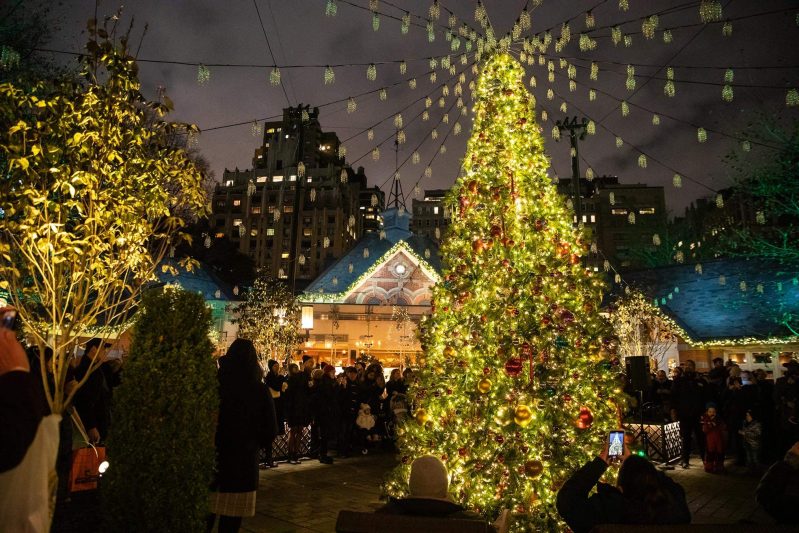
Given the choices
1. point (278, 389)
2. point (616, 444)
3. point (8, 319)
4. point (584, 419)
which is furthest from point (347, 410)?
point (8, 319)

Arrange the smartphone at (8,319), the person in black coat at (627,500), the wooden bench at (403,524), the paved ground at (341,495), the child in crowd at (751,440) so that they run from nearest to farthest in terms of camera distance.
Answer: the wooden bench at (403,524), the person in black coat at (627,500), the smartphone at (8,319), the paved ground at (341,495), the child in crowd at (751,440)

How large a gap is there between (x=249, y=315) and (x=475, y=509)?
1937 cm

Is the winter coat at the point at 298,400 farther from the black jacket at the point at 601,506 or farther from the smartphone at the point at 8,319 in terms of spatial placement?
the black jacket at the point at 601,506

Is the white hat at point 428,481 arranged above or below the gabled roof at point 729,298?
below

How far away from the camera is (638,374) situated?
30.8 feet

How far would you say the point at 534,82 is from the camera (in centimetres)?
768

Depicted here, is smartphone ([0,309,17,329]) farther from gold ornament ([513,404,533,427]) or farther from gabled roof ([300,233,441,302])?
gabled roof ([300,233,441,302])

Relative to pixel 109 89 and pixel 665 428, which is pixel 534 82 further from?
pixel 665 428

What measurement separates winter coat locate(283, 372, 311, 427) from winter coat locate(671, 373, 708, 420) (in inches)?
300

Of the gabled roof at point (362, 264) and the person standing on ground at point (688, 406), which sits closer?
the person standing on ground at point (688, 406)

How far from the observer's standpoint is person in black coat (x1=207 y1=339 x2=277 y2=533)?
4586mm

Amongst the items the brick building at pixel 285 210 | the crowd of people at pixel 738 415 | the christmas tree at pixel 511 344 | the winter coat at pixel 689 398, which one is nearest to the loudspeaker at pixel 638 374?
the winter coat at pixel 689 398

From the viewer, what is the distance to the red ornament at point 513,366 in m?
5.43

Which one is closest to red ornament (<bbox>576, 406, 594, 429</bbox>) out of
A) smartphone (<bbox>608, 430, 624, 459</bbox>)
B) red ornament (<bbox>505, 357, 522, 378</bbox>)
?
red ornament (<bbox>505, 357, 522, 378</bbox>)
